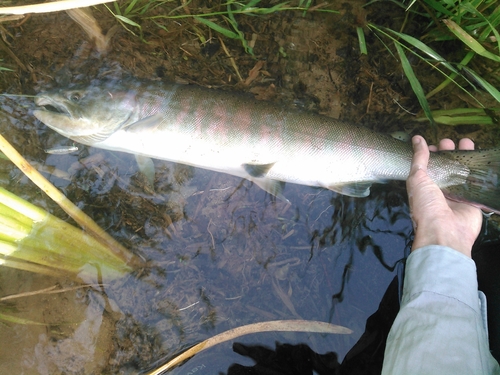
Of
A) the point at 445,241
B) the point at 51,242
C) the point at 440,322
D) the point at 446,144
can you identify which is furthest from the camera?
the point at 446,144

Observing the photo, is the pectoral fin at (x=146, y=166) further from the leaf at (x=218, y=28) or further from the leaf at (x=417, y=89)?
the leaf at (x=417, y=89)

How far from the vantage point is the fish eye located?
240 centimetres

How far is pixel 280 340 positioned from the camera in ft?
8.03

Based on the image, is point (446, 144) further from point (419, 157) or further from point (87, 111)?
point (87, 111)

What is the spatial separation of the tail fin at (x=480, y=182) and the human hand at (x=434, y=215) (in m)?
0.07

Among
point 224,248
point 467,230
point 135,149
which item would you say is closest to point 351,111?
point 467,230

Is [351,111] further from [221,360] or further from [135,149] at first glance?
[221,360]

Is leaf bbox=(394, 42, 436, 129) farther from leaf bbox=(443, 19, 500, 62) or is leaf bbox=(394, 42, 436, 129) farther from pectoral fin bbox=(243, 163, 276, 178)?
pectoral fin bbox=(243, 163, 276, 178)

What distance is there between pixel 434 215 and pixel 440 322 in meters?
0.75

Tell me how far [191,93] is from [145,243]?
3.95 ft

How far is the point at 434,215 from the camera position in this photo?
2.18m

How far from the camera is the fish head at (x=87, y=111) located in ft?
7.72

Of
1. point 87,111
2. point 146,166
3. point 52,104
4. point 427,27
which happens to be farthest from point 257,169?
point 427,27

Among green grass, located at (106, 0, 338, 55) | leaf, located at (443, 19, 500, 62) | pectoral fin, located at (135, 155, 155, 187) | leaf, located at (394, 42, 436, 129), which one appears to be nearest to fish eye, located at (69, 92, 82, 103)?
pectoral fin, located at (135, 155, 155, 187)
